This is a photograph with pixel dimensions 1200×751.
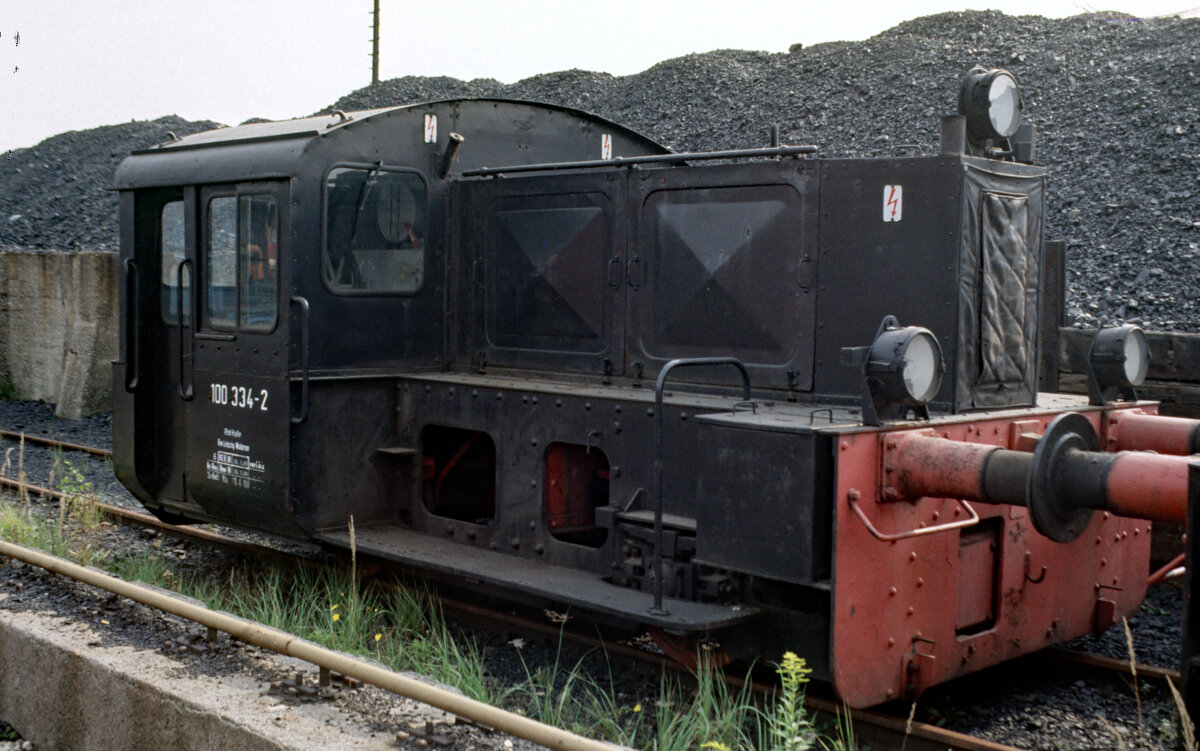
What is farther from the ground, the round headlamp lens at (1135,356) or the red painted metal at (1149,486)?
the round headlamp lens at (1135,356)

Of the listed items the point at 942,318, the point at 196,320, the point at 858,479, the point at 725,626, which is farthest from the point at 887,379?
the point at 196,320

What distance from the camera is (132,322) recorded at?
6992 mm

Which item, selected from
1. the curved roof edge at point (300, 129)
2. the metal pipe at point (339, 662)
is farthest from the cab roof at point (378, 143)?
the metal pipe at point (339, 662)

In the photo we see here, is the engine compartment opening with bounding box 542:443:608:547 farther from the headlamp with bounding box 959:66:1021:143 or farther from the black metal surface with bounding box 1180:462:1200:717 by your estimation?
the black metal surface with bounding box 1180:462:1200:717

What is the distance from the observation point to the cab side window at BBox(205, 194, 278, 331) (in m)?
6.10

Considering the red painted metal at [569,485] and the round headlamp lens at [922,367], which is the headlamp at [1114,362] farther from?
the red painted metal at [569,485]

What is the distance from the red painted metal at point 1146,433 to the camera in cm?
500

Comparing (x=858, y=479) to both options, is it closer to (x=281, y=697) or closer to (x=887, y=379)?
(x=887, y=379)

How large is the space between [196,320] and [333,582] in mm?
1727

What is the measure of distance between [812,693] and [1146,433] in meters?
1.95

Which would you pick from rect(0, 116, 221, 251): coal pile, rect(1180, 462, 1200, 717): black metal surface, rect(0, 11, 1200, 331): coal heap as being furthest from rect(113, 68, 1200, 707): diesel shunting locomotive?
rect(0, 116, 221, 251): coal pile

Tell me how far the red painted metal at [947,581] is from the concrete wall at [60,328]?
1161cm

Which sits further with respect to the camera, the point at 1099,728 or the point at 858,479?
the point at 1099,728

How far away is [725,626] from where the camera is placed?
4.44 metres
